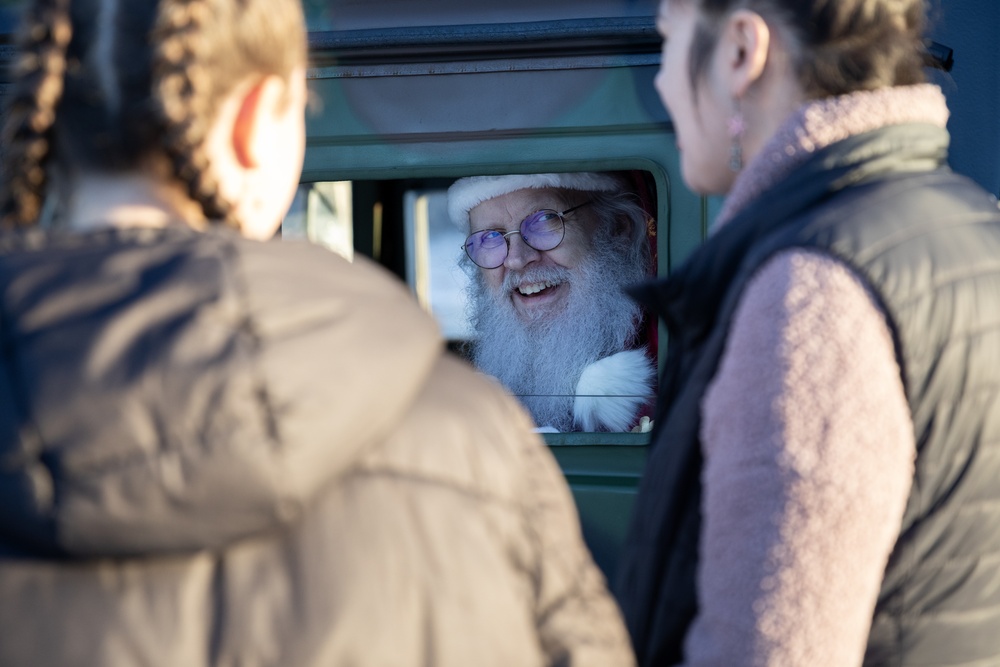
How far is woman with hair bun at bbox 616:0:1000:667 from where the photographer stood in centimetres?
108

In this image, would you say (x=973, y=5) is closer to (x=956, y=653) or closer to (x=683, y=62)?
(x=683, y=62)

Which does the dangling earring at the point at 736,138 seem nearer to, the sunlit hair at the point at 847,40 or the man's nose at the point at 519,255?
the sunlit hair at the point at 847,40

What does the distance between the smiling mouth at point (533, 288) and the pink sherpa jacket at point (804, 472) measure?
2.45 meters

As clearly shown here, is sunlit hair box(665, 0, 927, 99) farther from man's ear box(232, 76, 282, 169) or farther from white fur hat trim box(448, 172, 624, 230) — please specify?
white fur hat trim box(448, 172, 624, 230)

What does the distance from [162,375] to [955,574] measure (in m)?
0.90

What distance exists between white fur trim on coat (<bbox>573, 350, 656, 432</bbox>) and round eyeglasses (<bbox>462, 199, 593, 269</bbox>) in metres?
0.52

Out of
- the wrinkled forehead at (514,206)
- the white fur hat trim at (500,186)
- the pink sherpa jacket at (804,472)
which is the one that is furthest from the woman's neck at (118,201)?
the wrinkled forehead at (514,206)

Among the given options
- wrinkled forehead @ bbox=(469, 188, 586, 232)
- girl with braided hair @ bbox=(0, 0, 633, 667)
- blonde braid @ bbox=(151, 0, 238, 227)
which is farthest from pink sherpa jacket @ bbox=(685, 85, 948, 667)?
wrinkled forehead @ bbox=(469, 188, 586, 232)

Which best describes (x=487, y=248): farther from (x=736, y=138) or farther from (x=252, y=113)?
(x=252, y=113)

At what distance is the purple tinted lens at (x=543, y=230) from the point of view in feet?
11.3

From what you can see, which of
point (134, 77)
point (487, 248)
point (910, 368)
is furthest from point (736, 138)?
point (487, 248)

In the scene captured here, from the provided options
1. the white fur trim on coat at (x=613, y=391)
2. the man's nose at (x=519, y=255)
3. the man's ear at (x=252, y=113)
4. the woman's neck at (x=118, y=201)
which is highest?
the man's ear at (x=252, y=113)

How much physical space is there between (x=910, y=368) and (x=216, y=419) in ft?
2.41

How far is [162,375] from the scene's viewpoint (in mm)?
736
